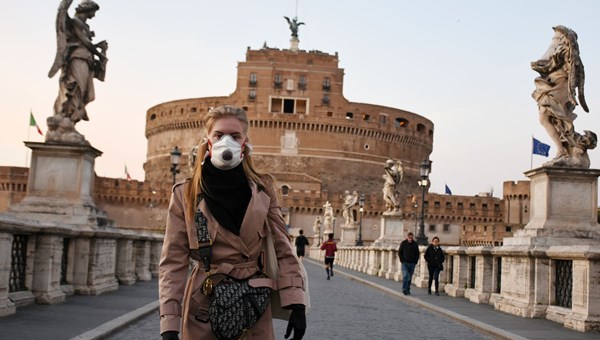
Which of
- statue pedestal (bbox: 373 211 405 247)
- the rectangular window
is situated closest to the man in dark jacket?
statue pedestal (bbox: 373 211 405 247)

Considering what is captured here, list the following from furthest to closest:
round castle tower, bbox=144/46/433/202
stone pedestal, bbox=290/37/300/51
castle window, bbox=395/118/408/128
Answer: stone pedestal, bbox=290/37/300/51
castle window, bbox=395/118/408/128
round castle tower, bbox=144/46/433/202

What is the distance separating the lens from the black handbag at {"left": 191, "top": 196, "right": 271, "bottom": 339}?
2.89 m

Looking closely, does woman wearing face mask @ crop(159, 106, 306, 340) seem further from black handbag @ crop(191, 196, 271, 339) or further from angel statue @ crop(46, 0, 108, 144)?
angel statue @ crop(46, 0, 108, 144)

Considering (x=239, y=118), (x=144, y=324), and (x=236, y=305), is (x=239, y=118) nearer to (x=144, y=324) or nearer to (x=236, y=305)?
(x=236, y=305)

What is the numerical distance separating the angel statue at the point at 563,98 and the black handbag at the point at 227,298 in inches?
284

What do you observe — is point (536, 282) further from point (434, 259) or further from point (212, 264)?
point (212, 264)

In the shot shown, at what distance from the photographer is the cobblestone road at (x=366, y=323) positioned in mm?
7531

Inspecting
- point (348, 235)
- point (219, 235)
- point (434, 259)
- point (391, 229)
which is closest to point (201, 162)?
point (219, 235)

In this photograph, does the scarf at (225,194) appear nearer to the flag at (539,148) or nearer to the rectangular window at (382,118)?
the flag at (539,148)

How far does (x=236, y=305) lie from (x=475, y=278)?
10016mm

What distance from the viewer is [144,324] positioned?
7887 mm

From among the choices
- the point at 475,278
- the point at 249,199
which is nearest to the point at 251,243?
the point at 249,199

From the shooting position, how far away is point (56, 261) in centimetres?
863

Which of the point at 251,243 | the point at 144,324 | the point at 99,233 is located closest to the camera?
the point at 251,243
